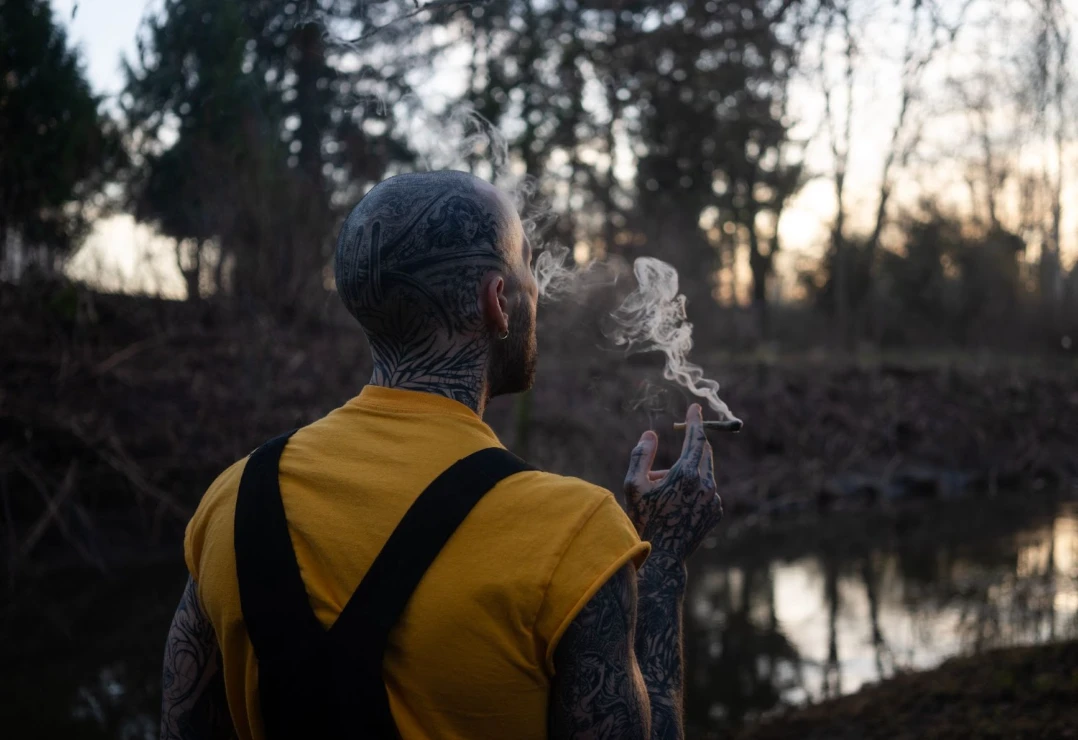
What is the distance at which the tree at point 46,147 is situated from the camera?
9375mm

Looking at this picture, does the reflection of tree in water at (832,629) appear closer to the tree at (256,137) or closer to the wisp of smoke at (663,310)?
the wisp of smoke at (663,310)

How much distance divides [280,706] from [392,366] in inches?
23.2

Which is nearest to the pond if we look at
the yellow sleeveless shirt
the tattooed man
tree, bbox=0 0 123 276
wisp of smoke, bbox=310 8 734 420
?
wisp of smoke, bbox=310 8 734 420

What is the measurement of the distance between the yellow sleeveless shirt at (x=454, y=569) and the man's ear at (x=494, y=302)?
218 millimetres

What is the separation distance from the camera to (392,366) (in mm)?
1758

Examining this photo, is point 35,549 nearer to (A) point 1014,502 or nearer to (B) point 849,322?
(A) point 1014,502

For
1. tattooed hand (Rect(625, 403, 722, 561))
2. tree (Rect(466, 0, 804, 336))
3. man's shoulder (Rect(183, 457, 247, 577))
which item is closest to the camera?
man's shoulder (Rect(183, 457, 247, 577))

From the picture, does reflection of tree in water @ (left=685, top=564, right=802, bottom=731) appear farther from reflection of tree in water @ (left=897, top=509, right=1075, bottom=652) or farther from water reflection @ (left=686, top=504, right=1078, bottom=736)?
reflection of tree in water @ (left=897, top=509, right=1075, bottom=652)

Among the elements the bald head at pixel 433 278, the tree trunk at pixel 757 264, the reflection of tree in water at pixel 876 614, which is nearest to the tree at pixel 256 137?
the bald head at pixel 433 278

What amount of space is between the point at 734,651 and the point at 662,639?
6337 millimetres

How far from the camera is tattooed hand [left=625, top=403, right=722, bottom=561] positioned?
1.94 m

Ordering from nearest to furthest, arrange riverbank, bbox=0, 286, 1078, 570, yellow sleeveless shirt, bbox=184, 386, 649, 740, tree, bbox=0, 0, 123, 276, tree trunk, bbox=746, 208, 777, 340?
yellow sleeveless shirt, bbox=184, 386, 649, 740 → tree, bbox=0, 0, 123, 276 → riverbank, bbox=0, 286, 1078, 570 → tree trunk, bbox=746, 208, 777, 340

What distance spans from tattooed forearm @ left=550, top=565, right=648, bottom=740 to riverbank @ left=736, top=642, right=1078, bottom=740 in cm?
359

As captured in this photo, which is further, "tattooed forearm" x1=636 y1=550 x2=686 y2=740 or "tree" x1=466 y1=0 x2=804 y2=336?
"tree" x1=466 y1=0 x2=804 y2=336
